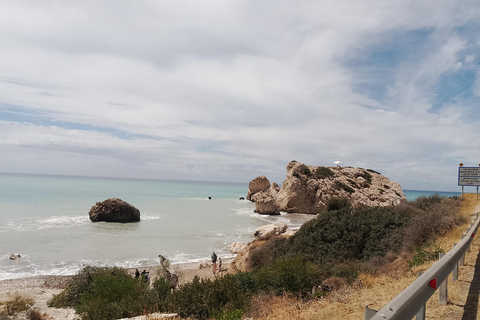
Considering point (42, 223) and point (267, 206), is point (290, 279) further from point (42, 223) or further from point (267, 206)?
point (267, 206)

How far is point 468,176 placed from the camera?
2041cm

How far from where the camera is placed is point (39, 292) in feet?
60.8

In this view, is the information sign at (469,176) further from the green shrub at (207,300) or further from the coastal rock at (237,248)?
the coastal rock at (237,248)

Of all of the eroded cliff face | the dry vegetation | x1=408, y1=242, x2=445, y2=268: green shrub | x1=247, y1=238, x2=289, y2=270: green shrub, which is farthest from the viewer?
the eroded cliff face

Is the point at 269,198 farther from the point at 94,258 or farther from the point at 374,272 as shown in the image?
the point at 374,272

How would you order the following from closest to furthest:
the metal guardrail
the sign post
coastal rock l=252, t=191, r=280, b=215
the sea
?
1. the metal guardrail
2. the sign post
3. the sea
4. coastal rock l=252, t=191, r=280, b=215

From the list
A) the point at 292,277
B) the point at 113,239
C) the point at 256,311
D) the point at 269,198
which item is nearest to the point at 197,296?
the point at 256,311

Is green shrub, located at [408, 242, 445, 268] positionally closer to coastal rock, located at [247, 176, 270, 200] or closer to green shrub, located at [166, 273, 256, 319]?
green shrub, located at [166, 273, 256, 319]

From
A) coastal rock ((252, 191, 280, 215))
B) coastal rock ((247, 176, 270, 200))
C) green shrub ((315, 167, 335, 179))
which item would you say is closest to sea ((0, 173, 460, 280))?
coastal rock ((252, 191, 280, 215))

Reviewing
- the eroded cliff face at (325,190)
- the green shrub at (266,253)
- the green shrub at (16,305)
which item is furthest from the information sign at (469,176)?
the eroded cliff face at (325,190)

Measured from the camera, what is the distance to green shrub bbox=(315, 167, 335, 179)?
Answer: 2753 inches

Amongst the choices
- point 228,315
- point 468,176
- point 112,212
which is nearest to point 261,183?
point 112,212

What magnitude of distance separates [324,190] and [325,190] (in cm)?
21

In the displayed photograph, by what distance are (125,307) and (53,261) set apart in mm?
23475
